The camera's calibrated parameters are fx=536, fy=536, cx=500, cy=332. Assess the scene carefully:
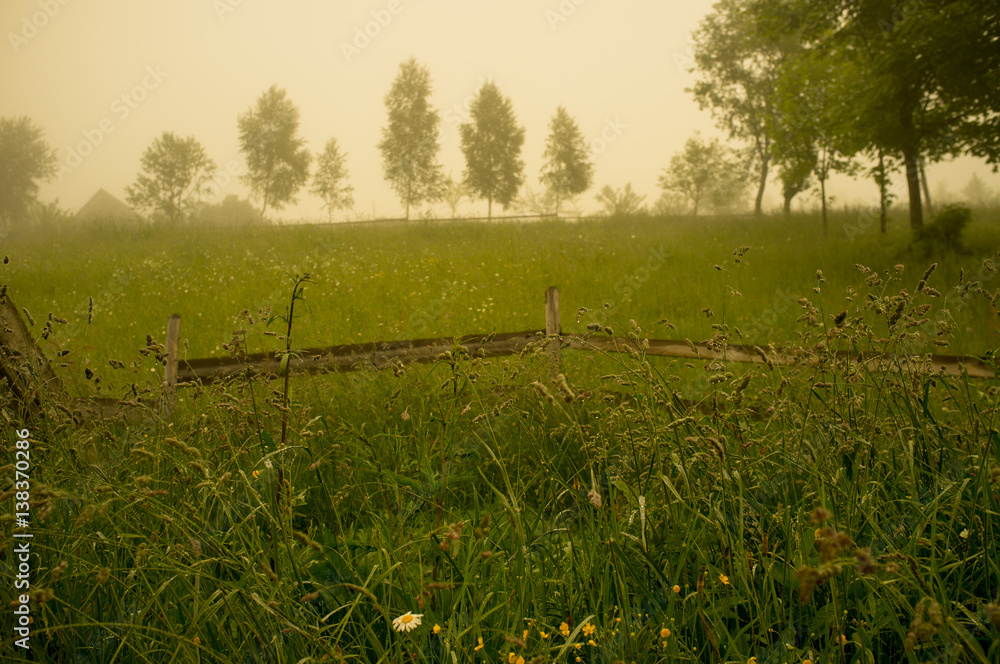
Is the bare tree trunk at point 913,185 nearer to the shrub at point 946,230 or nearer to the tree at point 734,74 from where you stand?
the shrub at point 946,230

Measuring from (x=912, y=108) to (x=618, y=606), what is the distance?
13.7m

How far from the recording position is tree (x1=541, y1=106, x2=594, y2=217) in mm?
36562

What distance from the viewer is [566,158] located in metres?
37.0

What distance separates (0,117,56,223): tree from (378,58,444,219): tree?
74.4ft

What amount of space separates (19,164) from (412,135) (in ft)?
82.7

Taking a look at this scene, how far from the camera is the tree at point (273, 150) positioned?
31906 mm

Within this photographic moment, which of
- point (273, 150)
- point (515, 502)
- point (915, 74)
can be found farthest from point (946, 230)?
point (273, 150)

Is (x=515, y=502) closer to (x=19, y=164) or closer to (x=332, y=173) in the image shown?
(x=19, y=164)

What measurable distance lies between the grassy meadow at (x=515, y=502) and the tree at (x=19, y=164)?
1055 mm

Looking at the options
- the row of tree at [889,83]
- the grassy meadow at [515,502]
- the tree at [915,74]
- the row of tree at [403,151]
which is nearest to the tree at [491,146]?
the row of tree at [403,151]

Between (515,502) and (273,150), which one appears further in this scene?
(273,150)

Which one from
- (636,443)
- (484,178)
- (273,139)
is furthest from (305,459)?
(273,139)

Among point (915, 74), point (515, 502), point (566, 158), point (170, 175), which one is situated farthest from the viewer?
point (566, 158)

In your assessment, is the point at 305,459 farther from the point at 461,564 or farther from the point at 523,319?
the point at 523,319
